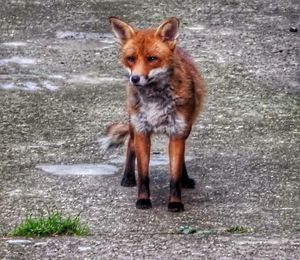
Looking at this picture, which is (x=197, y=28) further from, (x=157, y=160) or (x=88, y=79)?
(x=157, y=160)

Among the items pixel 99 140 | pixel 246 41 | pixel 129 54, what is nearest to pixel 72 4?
pixel 246 41

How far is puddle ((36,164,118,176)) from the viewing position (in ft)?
24.4

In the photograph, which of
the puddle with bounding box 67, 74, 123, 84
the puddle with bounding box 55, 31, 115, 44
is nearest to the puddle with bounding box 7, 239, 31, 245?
the puddle with bounding box 67, 74, 123, 84

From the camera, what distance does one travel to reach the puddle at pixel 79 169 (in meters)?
7.44

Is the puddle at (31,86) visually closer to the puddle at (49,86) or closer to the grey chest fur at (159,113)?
the puddle at (49,86)

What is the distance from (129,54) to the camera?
6711mm

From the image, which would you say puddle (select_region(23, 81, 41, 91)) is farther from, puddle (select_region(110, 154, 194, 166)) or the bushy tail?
the bushy tail

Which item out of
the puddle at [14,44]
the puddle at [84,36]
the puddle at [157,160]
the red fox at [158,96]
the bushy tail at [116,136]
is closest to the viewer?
the red fox at [158,96]

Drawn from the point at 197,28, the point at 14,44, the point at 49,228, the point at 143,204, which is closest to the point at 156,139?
the point at 143,204

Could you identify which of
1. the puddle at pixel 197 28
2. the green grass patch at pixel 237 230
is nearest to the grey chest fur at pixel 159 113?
the green grass patch at pixel 237 230

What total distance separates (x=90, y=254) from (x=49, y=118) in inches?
118

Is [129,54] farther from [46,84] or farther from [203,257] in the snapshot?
[46,84]

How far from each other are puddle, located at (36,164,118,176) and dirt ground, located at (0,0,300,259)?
0.19ft

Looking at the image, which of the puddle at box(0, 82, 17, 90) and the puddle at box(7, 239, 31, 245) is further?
the puddle at box(0, 82, 17, 90)
